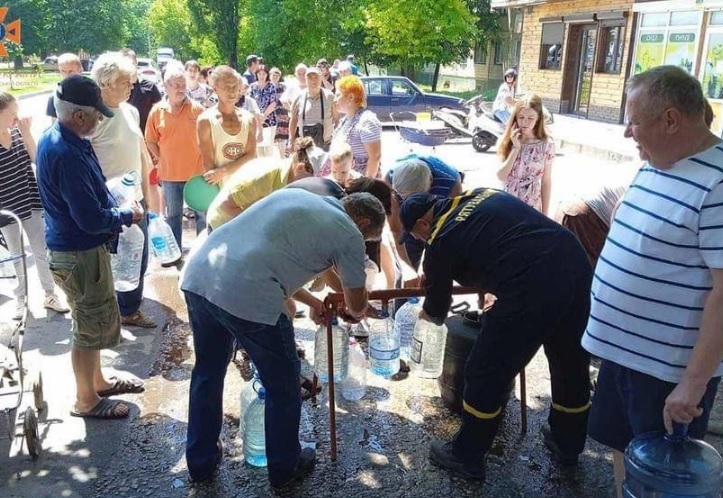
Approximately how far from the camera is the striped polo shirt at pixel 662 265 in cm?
204

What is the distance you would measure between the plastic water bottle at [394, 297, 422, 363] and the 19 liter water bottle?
2385 millimetres

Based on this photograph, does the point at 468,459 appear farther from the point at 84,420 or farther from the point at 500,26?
the point at 500,26

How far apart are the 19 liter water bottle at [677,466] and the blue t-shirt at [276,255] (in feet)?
4.15

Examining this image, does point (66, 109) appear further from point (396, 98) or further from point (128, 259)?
point (396, 98)

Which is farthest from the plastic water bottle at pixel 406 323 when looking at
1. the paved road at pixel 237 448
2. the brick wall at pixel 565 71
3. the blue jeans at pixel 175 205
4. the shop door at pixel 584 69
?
the shop door at pixel 584 69

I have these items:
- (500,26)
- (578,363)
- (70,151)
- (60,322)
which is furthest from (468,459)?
(500,26)

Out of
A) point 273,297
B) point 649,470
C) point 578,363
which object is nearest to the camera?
point 649,470

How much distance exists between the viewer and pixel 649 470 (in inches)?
87.9

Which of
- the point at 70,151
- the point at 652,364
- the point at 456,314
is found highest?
the point at 70,151

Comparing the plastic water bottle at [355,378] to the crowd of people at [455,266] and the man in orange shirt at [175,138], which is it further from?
the man in orange shirt at [175,138]

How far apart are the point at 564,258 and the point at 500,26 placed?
33872 millimetres

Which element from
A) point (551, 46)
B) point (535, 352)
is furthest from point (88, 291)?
point (551, 46)

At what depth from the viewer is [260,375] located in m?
2.92

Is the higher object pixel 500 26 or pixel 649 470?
pixel 500 26
